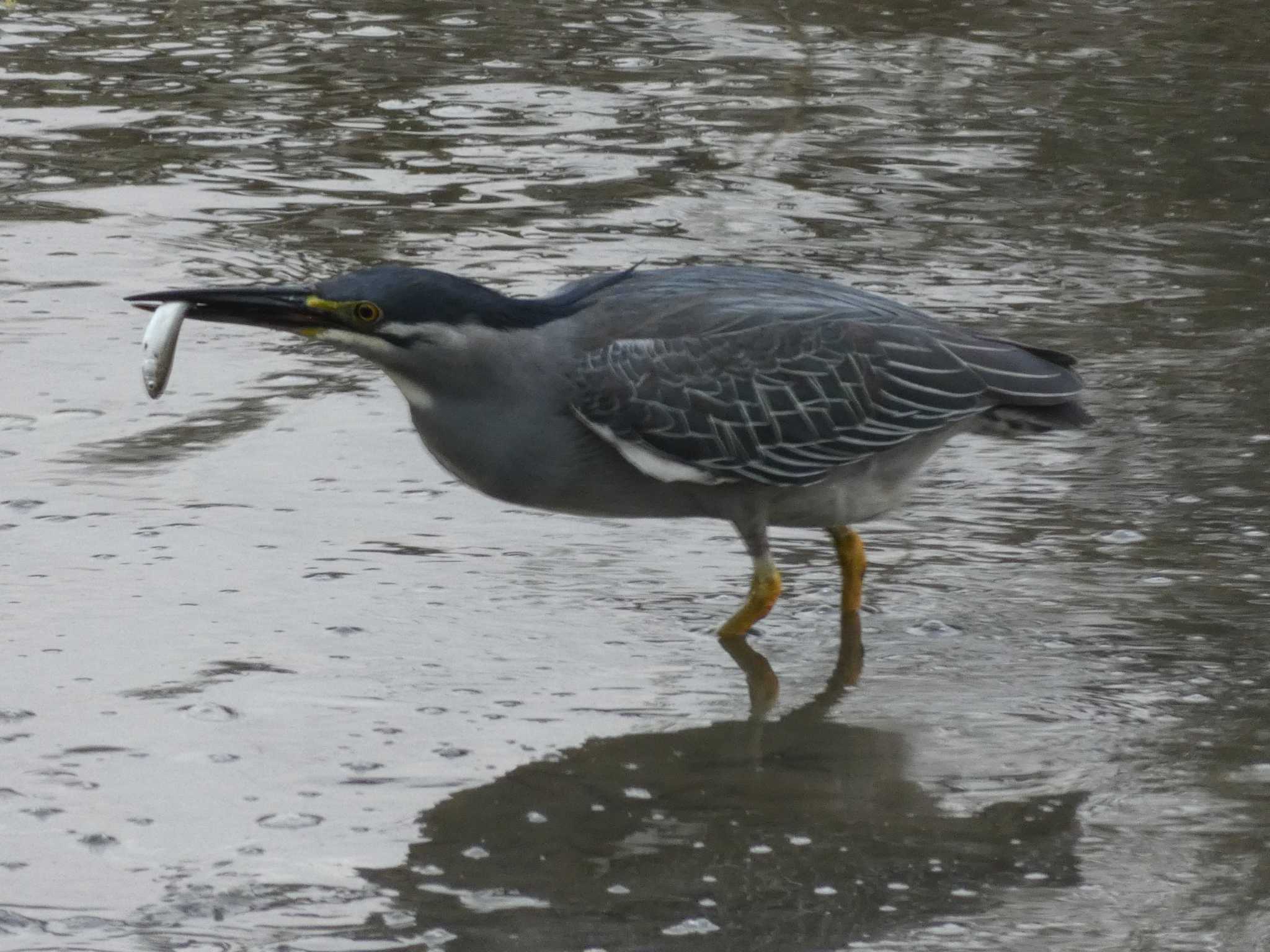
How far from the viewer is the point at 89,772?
467 cm

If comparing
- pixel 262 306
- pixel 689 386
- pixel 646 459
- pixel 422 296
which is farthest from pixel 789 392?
pixel 262 306

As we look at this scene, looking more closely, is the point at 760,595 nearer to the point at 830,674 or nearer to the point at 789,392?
the point at 830,674

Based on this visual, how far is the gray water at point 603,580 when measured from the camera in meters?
4.32

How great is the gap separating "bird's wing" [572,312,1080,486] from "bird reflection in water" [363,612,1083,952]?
71 centimetres

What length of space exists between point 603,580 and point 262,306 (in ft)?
4.71

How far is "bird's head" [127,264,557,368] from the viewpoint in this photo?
16.0ft

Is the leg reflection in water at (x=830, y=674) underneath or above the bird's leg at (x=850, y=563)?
underneath

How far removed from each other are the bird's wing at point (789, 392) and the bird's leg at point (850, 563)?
27cm

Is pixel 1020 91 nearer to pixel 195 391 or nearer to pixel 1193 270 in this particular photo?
pixel 1193 270

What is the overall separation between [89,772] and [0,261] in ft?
13.2

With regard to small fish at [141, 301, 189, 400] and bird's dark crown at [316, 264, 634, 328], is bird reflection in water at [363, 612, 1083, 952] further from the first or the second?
small fish at [141, 301, 189, 400]

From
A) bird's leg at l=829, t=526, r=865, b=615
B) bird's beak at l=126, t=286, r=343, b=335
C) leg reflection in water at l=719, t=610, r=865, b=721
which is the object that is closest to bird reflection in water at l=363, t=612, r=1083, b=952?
leg reflection in water at l=719, t=610, r=865, b=721

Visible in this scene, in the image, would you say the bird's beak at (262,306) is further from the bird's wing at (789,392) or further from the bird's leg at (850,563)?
the bird's leg at (850,563)

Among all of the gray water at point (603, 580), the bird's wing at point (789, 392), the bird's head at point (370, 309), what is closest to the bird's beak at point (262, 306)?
the bird's head at point (370, 309)
